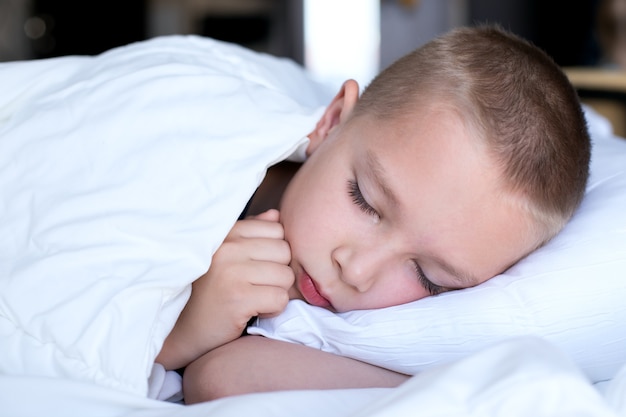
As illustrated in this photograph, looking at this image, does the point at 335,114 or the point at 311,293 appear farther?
the point at 335,114

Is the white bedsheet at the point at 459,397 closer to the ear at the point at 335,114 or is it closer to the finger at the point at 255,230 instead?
the finger at the point at 255,230

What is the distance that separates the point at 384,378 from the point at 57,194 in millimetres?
440

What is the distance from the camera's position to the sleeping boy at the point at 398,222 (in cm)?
85

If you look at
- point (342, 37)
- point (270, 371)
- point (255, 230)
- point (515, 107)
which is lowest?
point (342, 37)

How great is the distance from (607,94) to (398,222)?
7.46 ft

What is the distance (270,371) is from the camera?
815 mm

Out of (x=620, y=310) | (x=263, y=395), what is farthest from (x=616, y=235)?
(x=263, y=395)

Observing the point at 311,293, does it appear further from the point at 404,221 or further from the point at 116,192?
the point at 116,192

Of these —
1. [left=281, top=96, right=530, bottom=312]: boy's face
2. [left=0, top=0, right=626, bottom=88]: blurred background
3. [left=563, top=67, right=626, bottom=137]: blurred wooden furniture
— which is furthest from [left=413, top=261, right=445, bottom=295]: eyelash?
[left=0, top=0, right=626, bottom=88]: blurred background

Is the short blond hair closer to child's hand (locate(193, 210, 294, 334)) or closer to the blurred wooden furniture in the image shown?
child's hand (locate(193, 210, 294, 334))

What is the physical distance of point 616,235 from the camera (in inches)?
35.4

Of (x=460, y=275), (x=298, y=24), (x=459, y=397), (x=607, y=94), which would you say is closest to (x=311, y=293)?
(x=460, y=275)

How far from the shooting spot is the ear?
1.05 meters

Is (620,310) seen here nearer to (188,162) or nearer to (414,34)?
(188,162)
